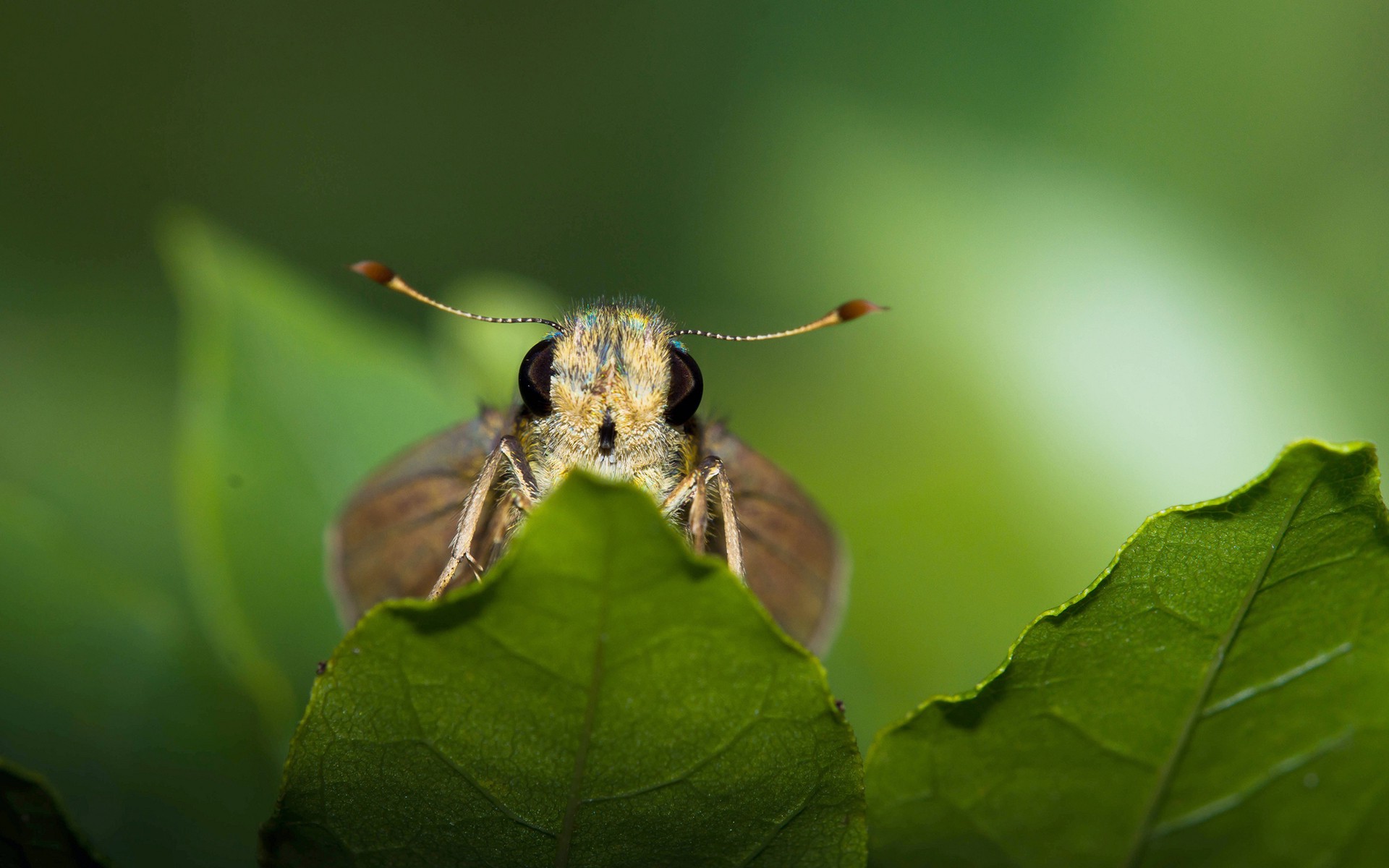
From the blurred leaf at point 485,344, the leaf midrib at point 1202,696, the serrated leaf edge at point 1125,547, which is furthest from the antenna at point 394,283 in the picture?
the leaf midrib at point 1202,696

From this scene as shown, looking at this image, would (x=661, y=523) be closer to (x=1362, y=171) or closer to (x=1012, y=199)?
(x=1012, y=199)

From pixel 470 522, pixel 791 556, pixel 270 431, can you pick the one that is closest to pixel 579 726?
pixel 470 522

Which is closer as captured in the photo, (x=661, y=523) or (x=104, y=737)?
(x=661, y=523)

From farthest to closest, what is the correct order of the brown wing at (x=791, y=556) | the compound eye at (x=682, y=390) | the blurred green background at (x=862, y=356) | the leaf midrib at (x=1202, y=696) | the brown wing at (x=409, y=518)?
the brown wing at (x=791, y=556)
the brown wing at (x=409, y=518)
the compound eye at (x=682, y=390)
the blurred green background at (x=862, y=356)
the leaf midrib at (x=1202, y=696)

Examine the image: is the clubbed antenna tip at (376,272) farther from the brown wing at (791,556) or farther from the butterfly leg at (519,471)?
the brown wing at (791,556)

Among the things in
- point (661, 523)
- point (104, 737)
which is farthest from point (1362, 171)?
point (104, 737)

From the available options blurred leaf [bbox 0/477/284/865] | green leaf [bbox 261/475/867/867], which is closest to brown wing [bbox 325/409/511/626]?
blurred leaf [bbox 0/477/284/865]
